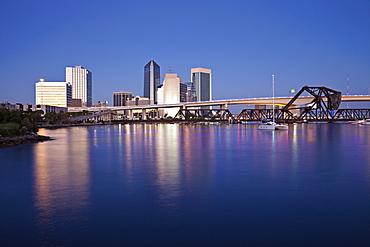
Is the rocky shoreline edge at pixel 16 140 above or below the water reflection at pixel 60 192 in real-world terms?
above

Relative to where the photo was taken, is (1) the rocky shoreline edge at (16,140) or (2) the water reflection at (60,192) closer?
(2) the water reflection at (60,192)

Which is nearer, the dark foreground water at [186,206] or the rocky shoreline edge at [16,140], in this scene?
the dark foreground water at [186,206]

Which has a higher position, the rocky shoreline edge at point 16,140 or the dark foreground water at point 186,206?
the rocky shoreline edge at point 16,140

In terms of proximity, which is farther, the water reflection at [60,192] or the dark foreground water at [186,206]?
the water reflection at [60,192]

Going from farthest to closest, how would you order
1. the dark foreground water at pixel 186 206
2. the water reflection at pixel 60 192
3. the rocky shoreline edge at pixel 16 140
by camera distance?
1. the rocky shoreline edge at pixel 16 140
2. the water reflection at pixel 60 192
3. the dark foreground water at pixel 186 206

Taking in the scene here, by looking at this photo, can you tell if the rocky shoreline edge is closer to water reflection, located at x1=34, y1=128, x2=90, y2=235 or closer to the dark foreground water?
water reflection, located at x1=34, y1=128, x2=90, y2=235

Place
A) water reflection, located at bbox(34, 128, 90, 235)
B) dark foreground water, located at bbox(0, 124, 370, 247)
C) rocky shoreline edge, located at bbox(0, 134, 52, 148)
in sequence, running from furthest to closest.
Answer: rocky shoreline edge, located at bbox(0, 134, 52, 148) < water reflection, located at bbox(34, 128, 90, 235) < dark foreground water, located at bbox(0, 124, 370, 247)

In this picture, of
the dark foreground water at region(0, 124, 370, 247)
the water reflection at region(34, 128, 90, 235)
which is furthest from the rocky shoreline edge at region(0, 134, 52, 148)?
the dark foreground water at region(0, 124, 370, 247)

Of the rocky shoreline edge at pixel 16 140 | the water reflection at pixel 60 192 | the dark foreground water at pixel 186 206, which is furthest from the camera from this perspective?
the rocky shoreline edge at pixel 16 140

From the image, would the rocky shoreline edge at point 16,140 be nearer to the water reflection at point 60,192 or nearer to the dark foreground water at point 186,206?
the water reflection at point 60,192

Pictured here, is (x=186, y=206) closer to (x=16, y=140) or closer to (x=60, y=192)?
(x=60, y=192)

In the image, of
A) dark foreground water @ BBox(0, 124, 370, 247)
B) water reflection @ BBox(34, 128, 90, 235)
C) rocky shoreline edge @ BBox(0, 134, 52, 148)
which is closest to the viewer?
dark foreground water @ BBox(0, 124, 370, 247)

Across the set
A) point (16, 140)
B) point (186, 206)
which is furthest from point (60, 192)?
point (16, 140)

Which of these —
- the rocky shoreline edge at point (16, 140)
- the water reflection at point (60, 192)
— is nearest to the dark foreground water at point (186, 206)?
the water reflection at point (60, 192)
